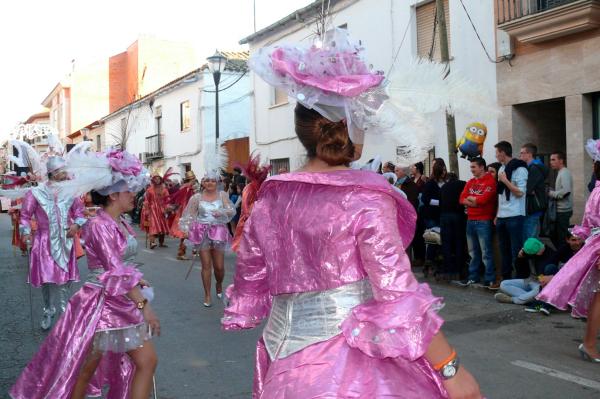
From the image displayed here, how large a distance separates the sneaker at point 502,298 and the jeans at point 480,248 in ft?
2.79

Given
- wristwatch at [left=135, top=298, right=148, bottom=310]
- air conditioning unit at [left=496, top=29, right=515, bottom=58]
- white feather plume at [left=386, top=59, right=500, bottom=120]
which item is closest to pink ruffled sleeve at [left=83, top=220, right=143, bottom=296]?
wristwatch at [left=135, top=298, right=148, bottom=310]

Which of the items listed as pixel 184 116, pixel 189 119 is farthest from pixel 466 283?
pixel 184 116

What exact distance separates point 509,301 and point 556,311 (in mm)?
633

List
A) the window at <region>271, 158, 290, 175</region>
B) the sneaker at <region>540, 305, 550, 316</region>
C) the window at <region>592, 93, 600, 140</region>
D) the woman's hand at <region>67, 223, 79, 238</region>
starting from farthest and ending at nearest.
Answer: the window at <region>271, 158, 290, 175</region> → the window at <region>592, 93, 600, 140</region> → the sneaker at <region>540, 305, 550, 316</region> → the woman's hand at <region>67, 223, 79, 238</region>

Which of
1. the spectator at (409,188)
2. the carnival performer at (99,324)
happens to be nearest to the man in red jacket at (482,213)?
the spectator at (409,188)

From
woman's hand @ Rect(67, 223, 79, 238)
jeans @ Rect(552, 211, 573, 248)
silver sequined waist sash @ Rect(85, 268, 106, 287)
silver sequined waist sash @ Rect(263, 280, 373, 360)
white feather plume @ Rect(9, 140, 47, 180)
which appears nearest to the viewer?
silver sequined waist sash @ Rect(263, 280, 373, 360)

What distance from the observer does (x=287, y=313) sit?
2139 mm

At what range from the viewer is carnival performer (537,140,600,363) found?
5302 mm

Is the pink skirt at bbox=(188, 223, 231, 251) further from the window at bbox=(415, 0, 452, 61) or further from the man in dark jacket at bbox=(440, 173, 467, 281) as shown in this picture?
the window at bbox=(415, 0, 452, 61)

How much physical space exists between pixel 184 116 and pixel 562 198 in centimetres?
2187

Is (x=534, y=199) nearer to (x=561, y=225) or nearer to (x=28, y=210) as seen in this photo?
(x=561, y=225)

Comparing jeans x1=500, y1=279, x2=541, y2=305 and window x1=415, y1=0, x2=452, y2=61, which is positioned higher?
window x1=415, y1=0, x2=452, y2=61

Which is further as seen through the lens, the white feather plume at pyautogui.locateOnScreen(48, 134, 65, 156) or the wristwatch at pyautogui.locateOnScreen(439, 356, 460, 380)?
the white feather plume at pyautogui.locateOnScreen(48, 134, 65, 156)

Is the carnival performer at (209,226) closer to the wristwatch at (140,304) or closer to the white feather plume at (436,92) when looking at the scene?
the wristwatch at (140,304)
